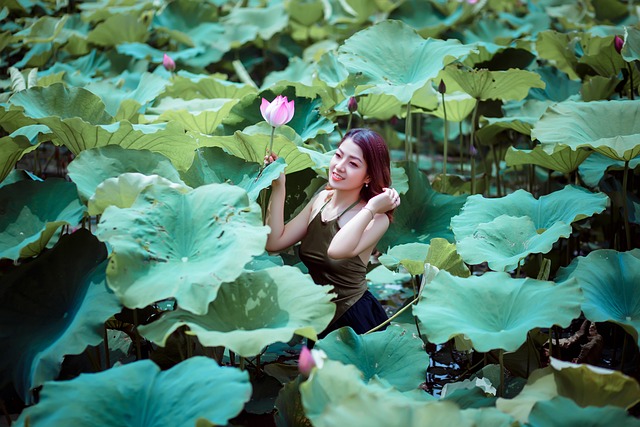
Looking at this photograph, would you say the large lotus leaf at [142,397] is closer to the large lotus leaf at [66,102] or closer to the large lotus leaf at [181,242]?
the large lotus leaf at [181,242]

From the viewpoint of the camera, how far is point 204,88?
2.93 metres

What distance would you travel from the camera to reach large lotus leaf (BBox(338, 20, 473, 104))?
218 cm

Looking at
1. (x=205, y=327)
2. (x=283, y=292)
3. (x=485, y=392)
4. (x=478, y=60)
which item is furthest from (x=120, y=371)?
(x=478, y=60)

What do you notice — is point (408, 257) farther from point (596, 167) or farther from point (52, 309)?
point (52, 309)

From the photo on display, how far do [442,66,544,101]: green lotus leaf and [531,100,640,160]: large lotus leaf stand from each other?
279 millimetres

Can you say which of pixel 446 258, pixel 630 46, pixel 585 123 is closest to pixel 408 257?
pixel 446 258

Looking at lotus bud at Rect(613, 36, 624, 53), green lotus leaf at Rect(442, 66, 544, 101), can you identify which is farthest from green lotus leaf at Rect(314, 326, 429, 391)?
lotus bud at Rect(613, 36, 624, 53)

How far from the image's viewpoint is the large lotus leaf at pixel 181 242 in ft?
4.42

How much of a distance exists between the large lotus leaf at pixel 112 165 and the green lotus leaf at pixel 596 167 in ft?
4.24

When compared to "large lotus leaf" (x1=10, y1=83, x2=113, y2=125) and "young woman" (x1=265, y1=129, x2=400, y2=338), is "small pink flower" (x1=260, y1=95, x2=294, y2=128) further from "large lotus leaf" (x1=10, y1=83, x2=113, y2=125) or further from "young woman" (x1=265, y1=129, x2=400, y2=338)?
"large lotus leaf" (x1=10, y1=83, x2=113, y2=125)

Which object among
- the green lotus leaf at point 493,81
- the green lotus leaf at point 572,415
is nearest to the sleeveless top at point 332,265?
the green lotus leaf at point 572,415

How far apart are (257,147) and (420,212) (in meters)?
0.70

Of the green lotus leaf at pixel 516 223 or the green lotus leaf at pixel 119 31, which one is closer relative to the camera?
the green lotus leaf at pixel 516 223

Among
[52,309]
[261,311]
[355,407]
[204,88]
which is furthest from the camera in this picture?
[204,88]
